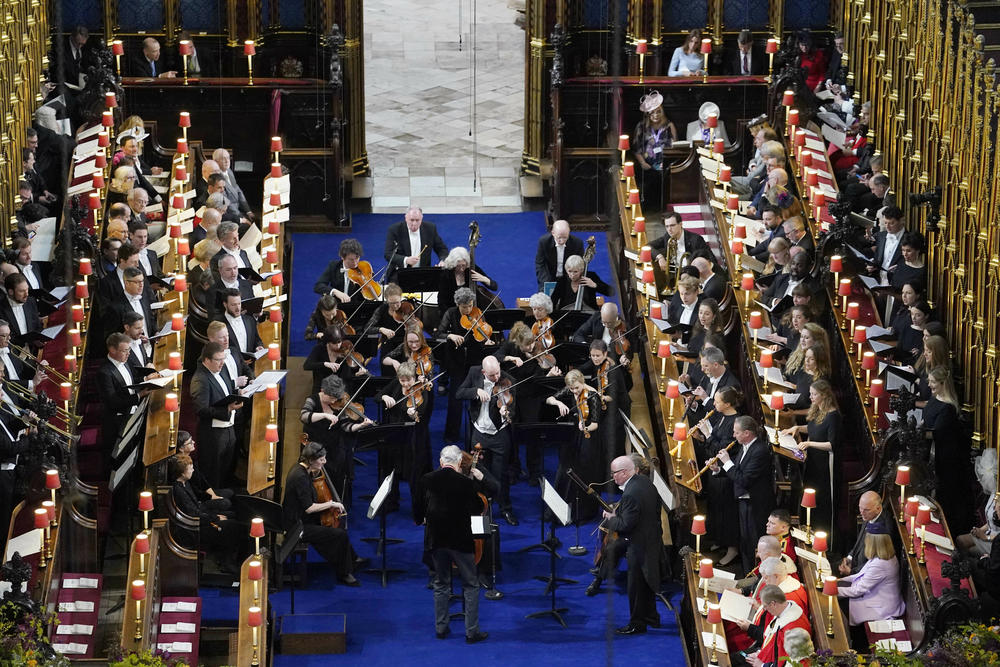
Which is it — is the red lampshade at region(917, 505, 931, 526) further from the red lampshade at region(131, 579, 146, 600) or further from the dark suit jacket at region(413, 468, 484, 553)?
the red lampshade at region(131, 579, 146, 600)

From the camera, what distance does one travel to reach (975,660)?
12.7 meters

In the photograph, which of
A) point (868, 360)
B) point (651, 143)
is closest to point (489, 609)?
point (868, 360)

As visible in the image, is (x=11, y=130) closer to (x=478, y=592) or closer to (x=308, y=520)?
(x=308, y=520)

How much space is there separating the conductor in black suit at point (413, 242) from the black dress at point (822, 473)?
4.56 meters

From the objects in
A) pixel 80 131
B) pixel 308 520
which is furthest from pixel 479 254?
pixel 308 520

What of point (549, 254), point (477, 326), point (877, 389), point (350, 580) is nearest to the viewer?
point (877, 389)

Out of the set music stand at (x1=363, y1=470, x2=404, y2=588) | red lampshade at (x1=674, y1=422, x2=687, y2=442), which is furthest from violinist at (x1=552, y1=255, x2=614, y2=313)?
music stand at (x1=363, y1=470, x2=404, y2=588)

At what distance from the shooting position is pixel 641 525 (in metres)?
15.4

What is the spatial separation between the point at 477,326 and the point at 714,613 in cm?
403

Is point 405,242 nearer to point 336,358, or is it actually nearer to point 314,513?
point 336,358

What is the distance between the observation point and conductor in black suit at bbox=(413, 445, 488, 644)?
1520cm

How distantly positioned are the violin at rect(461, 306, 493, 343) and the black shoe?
8.12ft

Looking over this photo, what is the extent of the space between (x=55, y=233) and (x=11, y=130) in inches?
56.9

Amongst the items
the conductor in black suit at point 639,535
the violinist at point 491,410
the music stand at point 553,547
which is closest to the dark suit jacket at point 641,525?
the conductor in black suit at point 639,535
